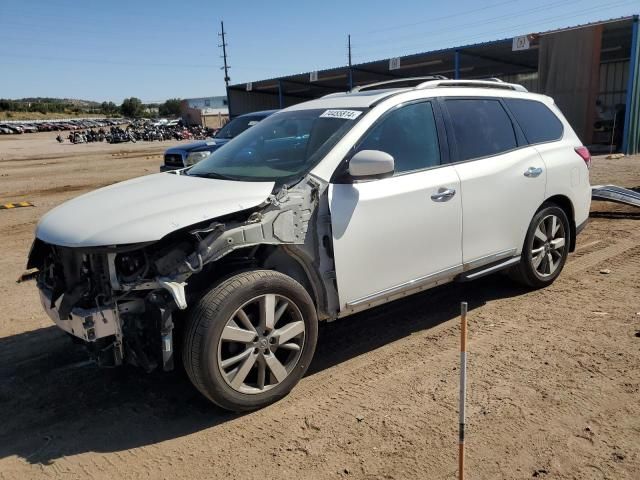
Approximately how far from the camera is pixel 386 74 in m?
33.4

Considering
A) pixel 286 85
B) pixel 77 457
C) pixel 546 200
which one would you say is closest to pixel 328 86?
pixel 286 85

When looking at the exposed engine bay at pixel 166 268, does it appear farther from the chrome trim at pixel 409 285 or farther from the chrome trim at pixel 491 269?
the chrome trim at pixel 491 269

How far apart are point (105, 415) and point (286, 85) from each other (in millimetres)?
37800

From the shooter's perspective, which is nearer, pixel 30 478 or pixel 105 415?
pixel 30 478

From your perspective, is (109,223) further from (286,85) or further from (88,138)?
(88,138)

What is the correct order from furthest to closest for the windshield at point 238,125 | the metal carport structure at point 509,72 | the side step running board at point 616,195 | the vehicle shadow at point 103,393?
the metal carport structure at point 509,72 < the windshield at point 238,125 < the side step running board at point 616,195 < the vehicle shadow at point 103,393

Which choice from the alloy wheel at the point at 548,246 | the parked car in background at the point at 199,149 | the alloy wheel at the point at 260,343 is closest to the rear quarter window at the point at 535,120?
the alloy wheel at the point at 548,246

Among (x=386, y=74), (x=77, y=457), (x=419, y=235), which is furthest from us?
(x=386, y=74)

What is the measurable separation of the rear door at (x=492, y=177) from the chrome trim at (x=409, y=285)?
0.69ft

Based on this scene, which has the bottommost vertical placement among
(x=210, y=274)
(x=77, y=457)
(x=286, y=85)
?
(x=77, y=457)

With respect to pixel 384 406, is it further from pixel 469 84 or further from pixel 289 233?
pixel 469 84

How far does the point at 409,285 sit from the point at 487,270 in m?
0.97

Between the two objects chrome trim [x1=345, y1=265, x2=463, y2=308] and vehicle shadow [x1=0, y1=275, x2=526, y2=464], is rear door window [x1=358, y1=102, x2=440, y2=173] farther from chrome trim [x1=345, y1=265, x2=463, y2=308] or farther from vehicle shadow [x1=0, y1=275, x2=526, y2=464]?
vehicle shadow [x1=0, y1=275, x2=526, y2=464]

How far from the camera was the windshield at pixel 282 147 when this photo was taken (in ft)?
12.5
